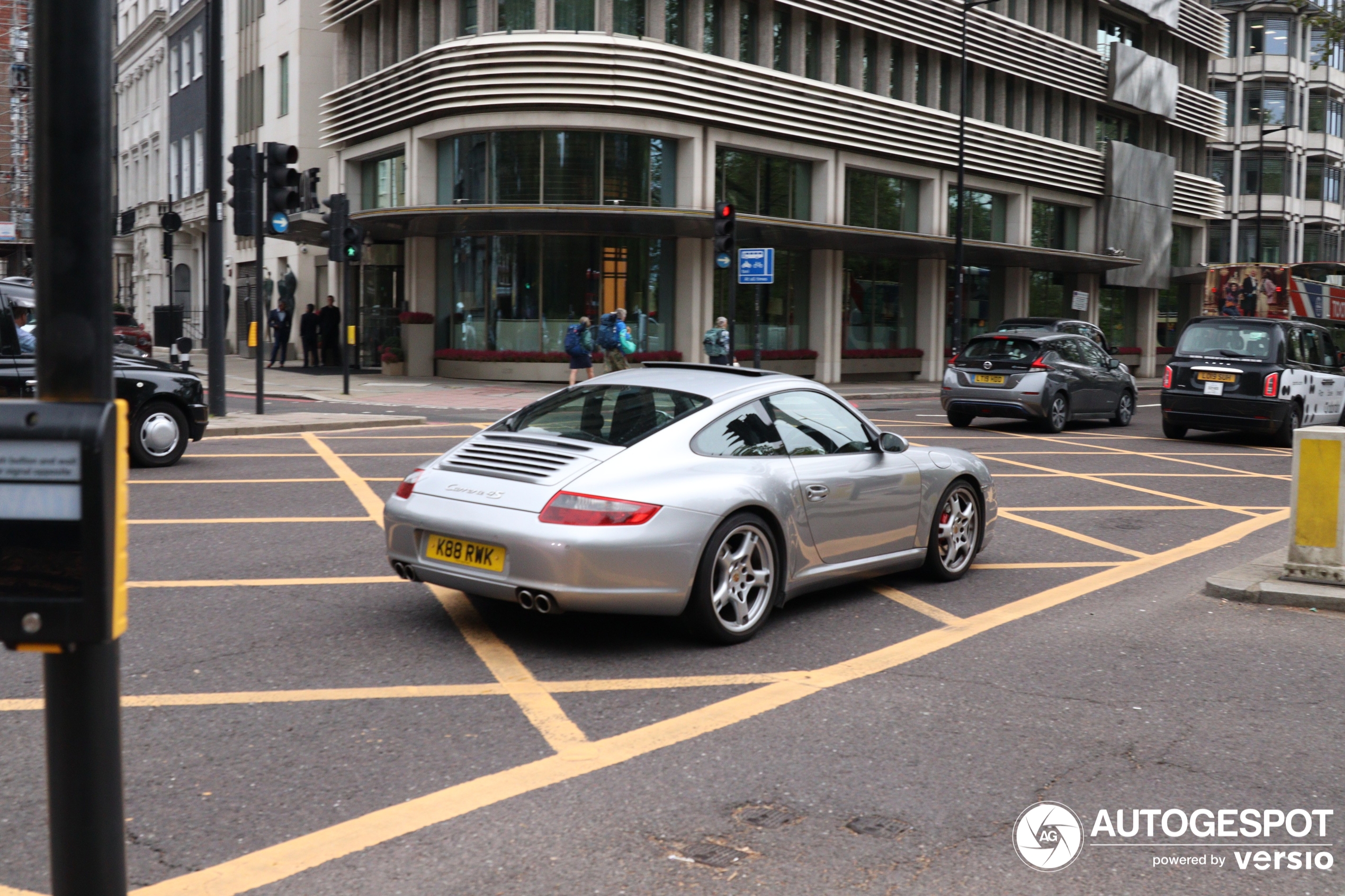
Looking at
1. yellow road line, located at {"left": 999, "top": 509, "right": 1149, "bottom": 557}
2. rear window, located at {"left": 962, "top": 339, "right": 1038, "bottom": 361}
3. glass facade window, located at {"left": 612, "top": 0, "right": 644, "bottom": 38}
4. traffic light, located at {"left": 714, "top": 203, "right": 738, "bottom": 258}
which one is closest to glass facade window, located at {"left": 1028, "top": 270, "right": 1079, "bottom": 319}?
glass facade window, located at {"left": 612, "top": 0, "right": 644, "bottom": 38}

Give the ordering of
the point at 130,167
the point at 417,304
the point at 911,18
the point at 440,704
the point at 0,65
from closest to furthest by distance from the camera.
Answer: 1. the point at 440,704
2. the point at 417,304
3. the point at 911,18
4. the point at 130,167
5. the point at 0,65

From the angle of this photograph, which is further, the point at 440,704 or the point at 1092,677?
the point at 1092,677

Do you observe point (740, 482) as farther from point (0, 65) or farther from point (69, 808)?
point (0, 65)

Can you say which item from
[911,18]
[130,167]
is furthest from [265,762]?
[130,167]

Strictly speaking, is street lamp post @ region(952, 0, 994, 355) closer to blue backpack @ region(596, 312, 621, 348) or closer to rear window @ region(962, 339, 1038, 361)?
blue backpack @ region(596, 312, 621, 348)

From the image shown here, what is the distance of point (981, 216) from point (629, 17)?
15.2 meters

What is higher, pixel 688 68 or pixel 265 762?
pixel 688 68

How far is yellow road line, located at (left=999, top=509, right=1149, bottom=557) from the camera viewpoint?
9.16 m

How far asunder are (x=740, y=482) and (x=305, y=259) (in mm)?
36087

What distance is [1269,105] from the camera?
68625 millimetres

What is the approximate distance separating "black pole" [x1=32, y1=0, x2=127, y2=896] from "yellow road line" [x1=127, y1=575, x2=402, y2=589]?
532cm

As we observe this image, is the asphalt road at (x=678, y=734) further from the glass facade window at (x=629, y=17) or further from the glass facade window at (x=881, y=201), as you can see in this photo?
the glass facade window at (x=881, y=201)

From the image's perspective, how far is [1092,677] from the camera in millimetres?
5672

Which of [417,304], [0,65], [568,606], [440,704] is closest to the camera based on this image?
[440,704]
